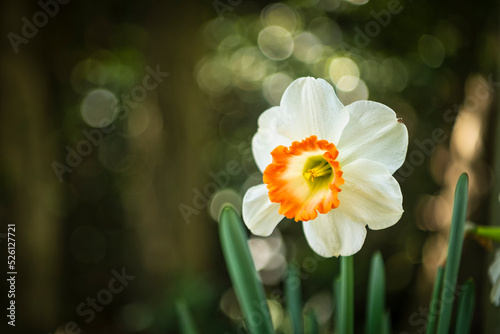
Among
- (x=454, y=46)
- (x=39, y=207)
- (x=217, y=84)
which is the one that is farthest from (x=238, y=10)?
(x=39, y=207)

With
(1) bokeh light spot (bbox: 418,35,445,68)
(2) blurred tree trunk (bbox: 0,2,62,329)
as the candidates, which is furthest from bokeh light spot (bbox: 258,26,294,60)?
(2) blurred tree trunk (bbox: 0,2,62,329)

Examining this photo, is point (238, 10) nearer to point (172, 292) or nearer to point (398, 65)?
point (398, 65)

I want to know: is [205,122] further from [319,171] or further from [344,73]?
[319,171]

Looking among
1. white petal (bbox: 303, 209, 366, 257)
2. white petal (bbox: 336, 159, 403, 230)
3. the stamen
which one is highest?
the stamen

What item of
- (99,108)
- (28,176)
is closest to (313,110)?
(28,176)

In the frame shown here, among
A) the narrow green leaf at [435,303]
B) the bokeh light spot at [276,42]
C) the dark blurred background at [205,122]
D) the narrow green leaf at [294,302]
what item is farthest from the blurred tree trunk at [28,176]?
the narrow green leaf at [435,303]

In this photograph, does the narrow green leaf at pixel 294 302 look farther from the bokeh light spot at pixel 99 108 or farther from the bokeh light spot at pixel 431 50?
the bokeh light spot at pixel 99 108

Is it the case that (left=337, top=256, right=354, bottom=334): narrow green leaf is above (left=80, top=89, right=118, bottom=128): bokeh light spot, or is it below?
below

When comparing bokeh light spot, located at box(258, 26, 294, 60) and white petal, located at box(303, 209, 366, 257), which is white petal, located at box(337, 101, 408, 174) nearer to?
white petal, located at box(303, 209, 366, 257)
